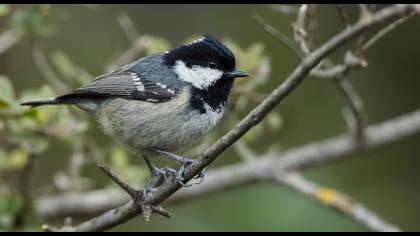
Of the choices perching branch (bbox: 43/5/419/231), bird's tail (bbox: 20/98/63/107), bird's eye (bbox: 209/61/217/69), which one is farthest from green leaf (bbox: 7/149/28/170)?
bird's eye (bbox: 209/61/217/69)

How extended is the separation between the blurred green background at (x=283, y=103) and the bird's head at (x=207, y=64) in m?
1.71

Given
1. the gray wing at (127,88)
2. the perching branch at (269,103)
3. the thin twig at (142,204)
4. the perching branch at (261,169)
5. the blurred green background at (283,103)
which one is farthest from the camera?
the blurred green background at (283,103)

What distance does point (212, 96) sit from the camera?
3266mm

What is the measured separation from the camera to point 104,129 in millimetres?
3439

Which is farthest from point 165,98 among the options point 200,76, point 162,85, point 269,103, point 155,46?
point 269,103

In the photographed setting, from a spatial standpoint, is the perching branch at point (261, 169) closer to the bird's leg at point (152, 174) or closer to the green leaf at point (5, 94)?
the bird's leg at point (152, 174)

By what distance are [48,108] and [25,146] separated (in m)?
0.24

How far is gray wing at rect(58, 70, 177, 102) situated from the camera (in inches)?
131

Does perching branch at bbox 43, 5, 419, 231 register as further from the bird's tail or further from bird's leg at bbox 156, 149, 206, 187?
the bird's tail

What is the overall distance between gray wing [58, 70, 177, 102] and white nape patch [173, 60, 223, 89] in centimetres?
10

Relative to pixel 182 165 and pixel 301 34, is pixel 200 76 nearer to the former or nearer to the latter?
pixel 182 165

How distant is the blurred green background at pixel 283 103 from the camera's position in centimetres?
495

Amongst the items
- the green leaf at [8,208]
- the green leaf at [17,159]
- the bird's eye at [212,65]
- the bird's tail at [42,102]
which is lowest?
the green leaf at [8,208]

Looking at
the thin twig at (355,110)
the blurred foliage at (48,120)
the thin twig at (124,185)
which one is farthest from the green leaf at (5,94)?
the thin twig at (355,110)
